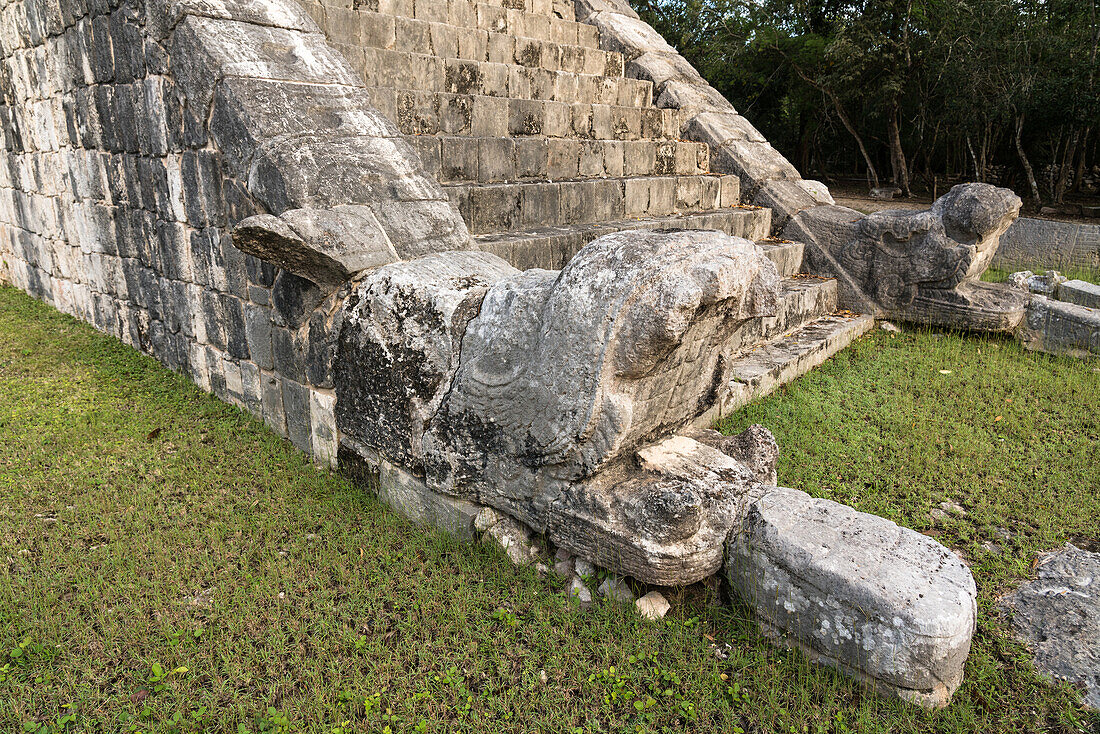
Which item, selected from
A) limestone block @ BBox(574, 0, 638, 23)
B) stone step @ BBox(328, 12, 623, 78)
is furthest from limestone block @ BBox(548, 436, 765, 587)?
limestone block @ BBox(574, 0, 638, 23)

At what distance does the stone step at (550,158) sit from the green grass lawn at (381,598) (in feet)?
7.49

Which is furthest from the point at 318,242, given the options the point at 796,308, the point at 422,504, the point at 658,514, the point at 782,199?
the point at 782,199

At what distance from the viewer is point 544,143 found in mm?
5641

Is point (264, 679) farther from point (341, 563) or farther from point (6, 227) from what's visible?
point (6, 227)


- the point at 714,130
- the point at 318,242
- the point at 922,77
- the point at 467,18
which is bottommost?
the point at 318,242

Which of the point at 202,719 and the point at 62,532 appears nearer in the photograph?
the point at 202,719

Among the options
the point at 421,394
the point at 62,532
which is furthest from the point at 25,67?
the point at 421,394

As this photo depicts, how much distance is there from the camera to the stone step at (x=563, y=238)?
457cm

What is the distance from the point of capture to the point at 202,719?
214 cm

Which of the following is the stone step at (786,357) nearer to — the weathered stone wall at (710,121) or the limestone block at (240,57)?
the weathered stone wall at (710,121)

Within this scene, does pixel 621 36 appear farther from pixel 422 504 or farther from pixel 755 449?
pixel 422 504

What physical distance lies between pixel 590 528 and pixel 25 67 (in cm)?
658

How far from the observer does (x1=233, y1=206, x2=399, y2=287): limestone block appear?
9.95 feet

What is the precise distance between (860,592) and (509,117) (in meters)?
4.70
